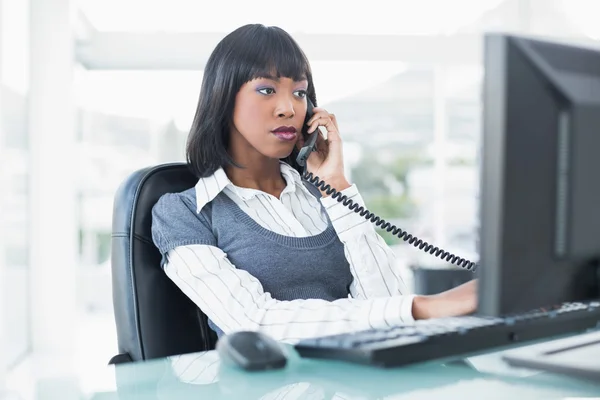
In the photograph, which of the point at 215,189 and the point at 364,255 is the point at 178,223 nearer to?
the point at 215,189

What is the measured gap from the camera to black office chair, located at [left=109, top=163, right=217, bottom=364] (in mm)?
1468

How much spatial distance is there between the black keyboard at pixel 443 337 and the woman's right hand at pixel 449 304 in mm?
45

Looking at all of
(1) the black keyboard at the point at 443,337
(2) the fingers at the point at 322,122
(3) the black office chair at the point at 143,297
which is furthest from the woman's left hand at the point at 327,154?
(1) the black keyboard at the point at 443,337

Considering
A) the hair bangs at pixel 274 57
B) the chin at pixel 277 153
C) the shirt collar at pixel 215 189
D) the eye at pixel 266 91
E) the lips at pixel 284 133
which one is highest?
the hair bangs at pixel 274 57

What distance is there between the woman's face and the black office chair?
27 centimetres

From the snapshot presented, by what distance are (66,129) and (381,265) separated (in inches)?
122

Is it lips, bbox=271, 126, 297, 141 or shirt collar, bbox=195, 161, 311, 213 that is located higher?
lips, bbox=271, 126, 297, 141

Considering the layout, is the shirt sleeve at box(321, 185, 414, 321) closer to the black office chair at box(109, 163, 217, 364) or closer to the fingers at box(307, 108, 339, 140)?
the fingers at box(307, 108, 339, 140)

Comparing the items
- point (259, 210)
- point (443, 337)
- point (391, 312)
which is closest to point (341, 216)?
point (259, 210)

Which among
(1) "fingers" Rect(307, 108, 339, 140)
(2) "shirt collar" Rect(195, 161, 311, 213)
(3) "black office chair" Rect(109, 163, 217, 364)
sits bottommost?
(3) "black office chair" Rect(109, 163, 217, 364)

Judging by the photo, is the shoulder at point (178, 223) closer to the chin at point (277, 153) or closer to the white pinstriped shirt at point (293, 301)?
the white pinstriped shirt at point (293, 301)

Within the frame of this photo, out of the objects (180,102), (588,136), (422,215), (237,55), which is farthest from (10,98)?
(588,136)

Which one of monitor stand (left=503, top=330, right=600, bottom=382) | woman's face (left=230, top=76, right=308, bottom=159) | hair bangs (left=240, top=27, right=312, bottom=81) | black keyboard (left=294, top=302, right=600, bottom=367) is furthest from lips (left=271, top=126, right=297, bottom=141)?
monitor stand (left=503, top=330, right=600, bottom=382)

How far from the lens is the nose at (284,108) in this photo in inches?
65.6
